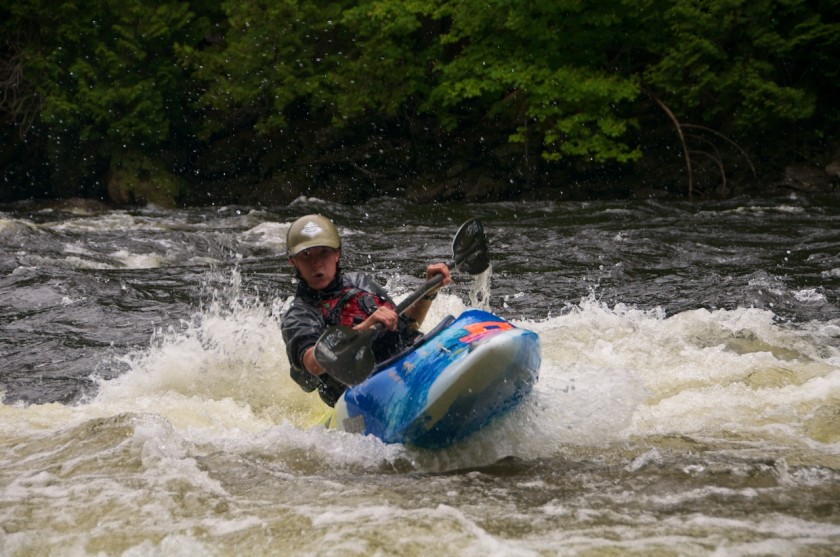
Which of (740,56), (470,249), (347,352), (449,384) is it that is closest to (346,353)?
(347,352)

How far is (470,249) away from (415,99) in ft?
47.1

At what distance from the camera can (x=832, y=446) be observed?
3.44 m

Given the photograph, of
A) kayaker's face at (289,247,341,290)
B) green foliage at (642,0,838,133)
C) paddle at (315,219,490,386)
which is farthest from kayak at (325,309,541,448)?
green foliage at (642,0,838,133)

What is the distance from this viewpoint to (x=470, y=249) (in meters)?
4.23

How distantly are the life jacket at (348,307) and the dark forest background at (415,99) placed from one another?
11.5 meters

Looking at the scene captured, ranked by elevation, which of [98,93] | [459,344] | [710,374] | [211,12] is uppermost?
[211,12]

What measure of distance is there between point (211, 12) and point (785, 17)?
12377 mm

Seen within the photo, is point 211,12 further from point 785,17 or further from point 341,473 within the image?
point 341,473

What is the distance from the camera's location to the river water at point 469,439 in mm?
2740

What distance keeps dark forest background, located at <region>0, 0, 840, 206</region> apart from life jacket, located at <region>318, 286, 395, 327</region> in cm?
1149

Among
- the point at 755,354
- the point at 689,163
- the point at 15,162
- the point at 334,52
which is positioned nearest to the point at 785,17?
the point at 689,163

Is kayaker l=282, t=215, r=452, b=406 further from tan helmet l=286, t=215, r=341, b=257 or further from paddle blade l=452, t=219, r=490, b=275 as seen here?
paddle blade l=452, t=219, r=490, b=275

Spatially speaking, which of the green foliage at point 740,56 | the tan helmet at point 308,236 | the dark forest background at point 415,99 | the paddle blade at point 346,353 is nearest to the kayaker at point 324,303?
the tan helmet at point 308,236

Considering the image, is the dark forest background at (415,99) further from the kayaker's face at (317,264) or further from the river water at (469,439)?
the kayaker's face at (317,264)
